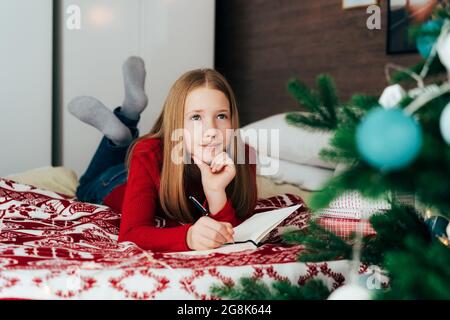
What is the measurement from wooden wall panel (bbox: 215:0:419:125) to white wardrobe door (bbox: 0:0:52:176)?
990mm

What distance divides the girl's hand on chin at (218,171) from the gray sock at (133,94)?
0.78 metres

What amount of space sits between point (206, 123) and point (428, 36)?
24.9 inches

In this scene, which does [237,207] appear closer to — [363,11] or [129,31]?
[363,11]

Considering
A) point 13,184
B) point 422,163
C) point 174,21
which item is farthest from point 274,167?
point 422,163

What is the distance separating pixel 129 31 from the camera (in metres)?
3.26

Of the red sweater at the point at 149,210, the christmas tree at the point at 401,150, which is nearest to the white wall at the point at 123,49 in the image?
the red sweater at the point at 149,210

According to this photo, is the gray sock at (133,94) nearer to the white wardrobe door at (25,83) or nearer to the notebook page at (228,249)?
the notebook page at (228,249)

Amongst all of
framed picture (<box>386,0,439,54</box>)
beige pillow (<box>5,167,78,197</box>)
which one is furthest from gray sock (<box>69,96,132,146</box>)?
framed picture (<box>386,0,439,54</box>)

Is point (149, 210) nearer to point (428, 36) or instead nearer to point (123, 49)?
point (428, 36)

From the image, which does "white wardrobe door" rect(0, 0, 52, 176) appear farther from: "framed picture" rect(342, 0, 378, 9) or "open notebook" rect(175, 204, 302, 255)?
"open notebook" rect(175, 204, 302, 255)

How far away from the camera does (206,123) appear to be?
3.98 ft

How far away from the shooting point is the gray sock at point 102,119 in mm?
1854

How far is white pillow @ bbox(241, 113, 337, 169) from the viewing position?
200 centimetres
